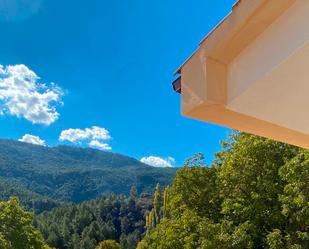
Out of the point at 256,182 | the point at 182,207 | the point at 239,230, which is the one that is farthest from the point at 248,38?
the point at 182,207

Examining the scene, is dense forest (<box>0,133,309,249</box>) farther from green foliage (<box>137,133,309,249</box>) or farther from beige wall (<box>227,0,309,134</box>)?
beige wall (<box>227,0,309,134</box>)

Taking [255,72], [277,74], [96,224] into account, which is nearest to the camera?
[277,74]

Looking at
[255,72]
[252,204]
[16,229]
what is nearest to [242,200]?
[252,204]

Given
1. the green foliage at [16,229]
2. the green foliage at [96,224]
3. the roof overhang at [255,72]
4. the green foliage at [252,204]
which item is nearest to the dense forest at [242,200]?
the green foliage at [252,204]

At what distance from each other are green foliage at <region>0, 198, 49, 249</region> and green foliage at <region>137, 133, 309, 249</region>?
10032 millimetres

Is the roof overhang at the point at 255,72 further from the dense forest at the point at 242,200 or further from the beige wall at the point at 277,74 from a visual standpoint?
the dense forest at the point at 242,200

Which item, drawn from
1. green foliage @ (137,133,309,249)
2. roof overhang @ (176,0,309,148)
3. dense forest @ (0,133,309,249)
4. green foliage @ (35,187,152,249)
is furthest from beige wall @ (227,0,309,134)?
green foliage @ (35,187,152,249)

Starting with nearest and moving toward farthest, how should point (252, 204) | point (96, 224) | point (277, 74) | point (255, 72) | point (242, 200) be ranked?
1. point (277, 74)
2. point (255, 72)
3. point (252, 204)
4. point (242, 200)
5. point (96, 224)

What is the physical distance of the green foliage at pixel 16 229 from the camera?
2489cm

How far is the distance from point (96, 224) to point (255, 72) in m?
90.4

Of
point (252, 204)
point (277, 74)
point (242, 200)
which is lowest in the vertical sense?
point (277, 74)

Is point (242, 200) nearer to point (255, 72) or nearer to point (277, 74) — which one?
point (255, 72)

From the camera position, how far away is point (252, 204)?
1495cm

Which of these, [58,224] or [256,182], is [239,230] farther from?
[58,224]
